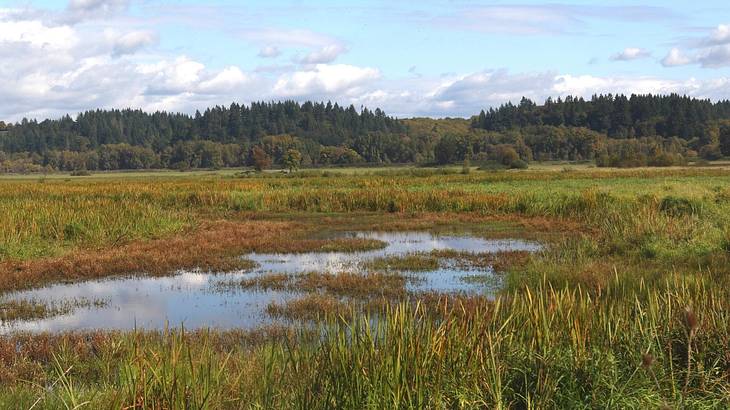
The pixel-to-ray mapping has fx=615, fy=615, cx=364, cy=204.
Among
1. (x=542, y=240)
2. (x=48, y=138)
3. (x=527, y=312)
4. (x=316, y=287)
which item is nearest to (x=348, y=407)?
(x=527, y=312)

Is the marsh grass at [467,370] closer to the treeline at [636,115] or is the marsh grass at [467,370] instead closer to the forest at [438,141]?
the forest at [438,141]

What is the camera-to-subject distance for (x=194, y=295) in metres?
14.4

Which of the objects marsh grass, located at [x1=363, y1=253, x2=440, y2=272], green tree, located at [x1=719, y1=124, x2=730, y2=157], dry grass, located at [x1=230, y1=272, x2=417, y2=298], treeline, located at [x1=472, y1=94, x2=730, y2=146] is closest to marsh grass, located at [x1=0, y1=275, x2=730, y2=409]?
dry grass, located at [x1=230, y1=272, x2=417, y2=298]

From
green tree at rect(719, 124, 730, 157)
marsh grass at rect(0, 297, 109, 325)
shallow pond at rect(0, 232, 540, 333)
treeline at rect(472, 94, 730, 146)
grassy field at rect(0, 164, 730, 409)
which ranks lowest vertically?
shallow pond at rect(0, 232, 540, 333)

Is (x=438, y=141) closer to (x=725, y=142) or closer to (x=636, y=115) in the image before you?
(x=636, y=115)

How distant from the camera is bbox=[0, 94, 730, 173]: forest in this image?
129400mm

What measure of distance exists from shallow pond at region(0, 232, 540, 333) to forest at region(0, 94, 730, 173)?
86.5 meters

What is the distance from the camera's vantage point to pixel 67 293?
48.2 ft

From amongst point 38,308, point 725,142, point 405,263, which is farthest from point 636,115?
point 38,308

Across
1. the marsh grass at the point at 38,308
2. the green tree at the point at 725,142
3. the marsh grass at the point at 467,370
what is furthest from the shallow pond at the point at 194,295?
the green tree at the point at 725,142

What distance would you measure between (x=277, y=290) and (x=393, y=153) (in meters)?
141

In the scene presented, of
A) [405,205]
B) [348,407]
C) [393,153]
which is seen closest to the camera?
[348,407]

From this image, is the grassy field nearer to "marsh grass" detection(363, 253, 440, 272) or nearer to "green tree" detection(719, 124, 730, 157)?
"marsh grass" detection(363, 253, 440, 272)

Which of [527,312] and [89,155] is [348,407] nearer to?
[527,312]
